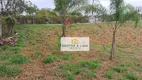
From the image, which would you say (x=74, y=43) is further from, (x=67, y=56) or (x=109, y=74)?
(x=109, y=74)

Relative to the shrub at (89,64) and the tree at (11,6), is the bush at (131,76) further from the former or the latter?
the tree at (11,6)

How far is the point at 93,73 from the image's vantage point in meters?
6.84

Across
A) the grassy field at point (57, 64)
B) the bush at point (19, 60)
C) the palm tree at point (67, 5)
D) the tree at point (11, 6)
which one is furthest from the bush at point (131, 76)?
the tree at point (11, 6)

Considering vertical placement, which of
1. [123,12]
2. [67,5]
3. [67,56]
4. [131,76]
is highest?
[67,5]

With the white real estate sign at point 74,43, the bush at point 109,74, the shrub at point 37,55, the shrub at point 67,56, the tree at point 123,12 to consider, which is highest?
the tree at point 123,12

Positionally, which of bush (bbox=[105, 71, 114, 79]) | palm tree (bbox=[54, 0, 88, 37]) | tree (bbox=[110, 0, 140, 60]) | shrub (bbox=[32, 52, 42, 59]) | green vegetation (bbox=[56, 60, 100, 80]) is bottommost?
bush (bbox=[105, 71, 114, 79])

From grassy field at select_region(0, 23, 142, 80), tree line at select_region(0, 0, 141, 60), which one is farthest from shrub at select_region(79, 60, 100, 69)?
tree line at select_region(0, 0, 141, 60)

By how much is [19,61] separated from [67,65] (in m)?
1.53

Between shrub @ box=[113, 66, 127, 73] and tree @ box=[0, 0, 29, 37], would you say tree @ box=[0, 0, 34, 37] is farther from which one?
shrub @ box=[113, 66, 127, 73]

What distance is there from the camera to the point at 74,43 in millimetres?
8344

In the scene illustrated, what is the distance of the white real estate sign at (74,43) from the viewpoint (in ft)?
27.3

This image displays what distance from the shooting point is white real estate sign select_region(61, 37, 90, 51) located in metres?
8.31

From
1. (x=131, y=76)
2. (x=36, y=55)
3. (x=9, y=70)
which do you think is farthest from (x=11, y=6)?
(x=131, y=76)

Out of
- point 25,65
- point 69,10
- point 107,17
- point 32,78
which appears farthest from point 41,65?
point 69,10
